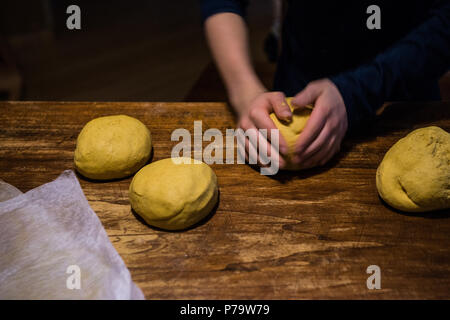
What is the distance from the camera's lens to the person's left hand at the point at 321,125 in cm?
105

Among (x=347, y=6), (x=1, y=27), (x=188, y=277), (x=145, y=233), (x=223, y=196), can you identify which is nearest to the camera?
(x=188, y=277)

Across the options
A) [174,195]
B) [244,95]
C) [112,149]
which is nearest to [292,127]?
[244,95]

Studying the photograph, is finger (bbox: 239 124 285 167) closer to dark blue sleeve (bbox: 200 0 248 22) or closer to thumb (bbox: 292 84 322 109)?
thumb (bbox: 292 84 322 109)

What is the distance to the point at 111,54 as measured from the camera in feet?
13.2

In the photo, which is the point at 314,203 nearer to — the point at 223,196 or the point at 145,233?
the point at 223,196

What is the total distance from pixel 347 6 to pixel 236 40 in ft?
1.45

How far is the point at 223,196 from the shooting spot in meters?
1.04

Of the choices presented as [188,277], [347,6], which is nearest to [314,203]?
[188,277]

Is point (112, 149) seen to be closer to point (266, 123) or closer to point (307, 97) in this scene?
point (266, 123)

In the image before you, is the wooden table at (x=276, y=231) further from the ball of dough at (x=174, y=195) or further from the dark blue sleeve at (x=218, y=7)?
the dark blue sleeve at (x=218, y=7)

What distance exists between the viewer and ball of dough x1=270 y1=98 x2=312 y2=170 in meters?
1.06

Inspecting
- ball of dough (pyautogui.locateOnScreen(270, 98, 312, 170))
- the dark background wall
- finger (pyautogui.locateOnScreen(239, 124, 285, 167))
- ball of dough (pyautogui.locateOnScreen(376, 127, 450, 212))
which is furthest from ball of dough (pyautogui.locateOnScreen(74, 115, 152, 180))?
the dark background wall

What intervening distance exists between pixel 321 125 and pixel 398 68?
39 cm

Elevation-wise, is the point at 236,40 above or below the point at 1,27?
above
